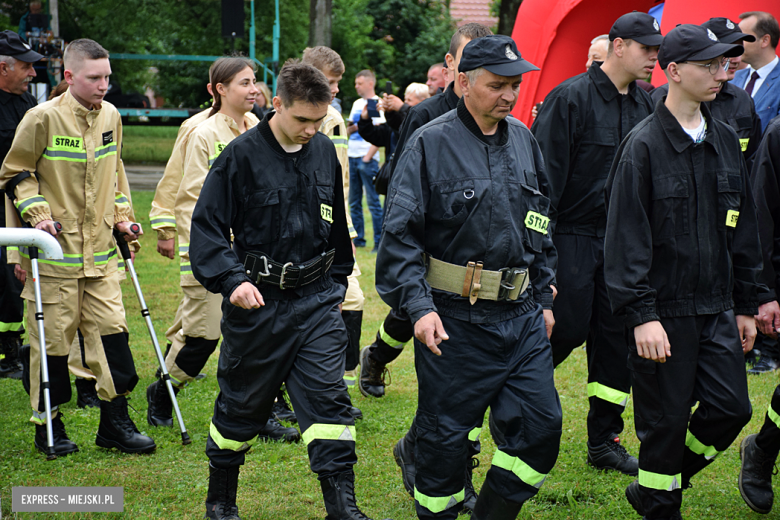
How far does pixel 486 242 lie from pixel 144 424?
333cm

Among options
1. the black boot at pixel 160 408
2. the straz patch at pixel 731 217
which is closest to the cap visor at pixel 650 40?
the straz patch at pixel 731 217

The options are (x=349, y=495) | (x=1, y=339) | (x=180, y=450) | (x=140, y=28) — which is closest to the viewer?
(x=349, y=495)

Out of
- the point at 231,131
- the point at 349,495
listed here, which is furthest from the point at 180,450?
the point at 231,131

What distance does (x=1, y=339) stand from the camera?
23.5ft

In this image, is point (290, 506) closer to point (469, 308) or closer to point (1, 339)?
point (469, 308)

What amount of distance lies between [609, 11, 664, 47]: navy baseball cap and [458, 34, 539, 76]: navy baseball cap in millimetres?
1358

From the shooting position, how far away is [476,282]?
353 cm

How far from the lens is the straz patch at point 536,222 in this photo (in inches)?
144

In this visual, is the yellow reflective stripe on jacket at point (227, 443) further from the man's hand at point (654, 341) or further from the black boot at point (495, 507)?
the man's hand at point (654, 341)

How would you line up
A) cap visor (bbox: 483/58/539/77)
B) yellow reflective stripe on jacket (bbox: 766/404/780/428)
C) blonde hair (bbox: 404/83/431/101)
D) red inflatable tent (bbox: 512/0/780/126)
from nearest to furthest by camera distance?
cap visor (bbox: 483/58/539/77)
yellow reflective stripe on jacket (bbox: 766/404/780/428)
blonde hair (bbox: 404/83/431/101)
red inflatable tent (bbox: 512/0/780/126)

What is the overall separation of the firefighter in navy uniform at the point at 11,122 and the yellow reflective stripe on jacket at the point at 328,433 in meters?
3.72

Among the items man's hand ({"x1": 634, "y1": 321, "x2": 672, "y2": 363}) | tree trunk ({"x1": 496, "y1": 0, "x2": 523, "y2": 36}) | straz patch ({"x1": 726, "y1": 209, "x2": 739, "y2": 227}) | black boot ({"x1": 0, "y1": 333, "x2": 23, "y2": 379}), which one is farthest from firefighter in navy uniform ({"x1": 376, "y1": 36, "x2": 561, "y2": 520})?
tree trunk ({"x1": 496, "y1": 0, "x2": 523, "y2": 36})

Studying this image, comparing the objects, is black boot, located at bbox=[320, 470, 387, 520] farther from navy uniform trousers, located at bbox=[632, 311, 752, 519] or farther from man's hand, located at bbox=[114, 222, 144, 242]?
man's hand, located at bbox=[114, 222, 144, 242]

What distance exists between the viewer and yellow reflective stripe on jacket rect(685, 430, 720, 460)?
393 cm
